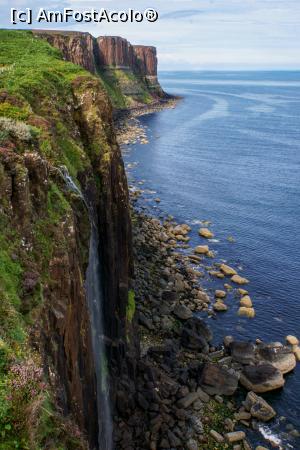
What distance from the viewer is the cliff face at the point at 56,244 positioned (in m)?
12.1

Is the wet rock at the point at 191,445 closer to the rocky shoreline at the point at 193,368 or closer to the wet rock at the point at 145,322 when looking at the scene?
the rocky shoreline at the point at 193,368

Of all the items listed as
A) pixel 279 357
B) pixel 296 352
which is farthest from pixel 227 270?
pixel 279 357

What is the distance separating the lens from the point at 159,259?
5331cm

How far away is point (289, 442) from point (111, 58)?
181663 millimetres

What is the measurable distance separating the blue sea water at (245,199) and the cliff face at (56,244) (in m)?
15.0

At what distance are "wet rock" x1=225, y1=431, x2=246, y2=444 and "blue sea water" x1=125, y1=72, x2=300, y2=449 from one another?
3.95 feet

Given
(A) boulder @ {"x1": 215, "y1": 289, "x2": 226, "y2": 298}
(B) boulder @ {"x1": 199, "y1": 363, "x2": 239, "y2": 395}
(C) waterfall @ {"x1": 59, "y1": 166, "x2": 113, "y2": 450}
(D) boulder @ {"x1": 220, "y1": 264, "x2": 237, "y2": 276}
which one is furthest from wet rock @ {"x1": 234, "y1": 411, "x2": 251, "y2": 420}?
(D) boulder @ {"x1": 220, "y1": 264, "x2": 237, "y2": 276}

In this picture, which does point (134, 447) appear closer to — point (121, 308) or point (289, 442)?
point (121, 308)

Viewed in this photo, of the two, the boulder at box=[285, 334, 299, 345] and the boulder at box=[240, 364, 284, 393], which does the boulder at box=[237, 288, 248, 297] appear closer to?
the boulder at box=[285, 334, 299, 345]

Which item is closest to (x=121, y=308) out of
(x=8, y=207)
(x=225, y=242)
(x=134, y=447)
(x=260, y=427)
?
(x=134, y=447)

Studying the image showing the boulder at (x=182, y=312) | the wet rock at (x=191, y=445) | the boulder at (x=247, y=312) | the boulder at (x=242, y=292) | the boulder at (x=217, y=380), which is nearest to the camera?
the wet rock at (x=191, y=445)

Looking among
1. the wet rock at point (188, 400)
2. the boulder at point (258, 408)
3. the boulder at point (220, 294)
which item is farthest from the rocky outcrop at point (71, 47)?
the boulder at point (258, 408)

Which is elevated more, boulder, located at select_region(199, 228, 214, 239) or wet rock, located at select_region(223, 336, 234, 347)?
boulder, located at select_region(199, 228, 214, 239)

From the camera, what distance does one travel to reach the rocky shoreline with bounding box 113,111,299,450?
96.9ft
